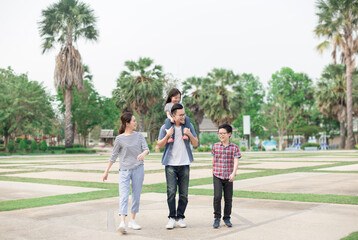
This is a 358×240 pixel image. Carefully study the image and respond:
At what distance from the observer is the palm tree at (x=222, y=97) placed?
50.5m

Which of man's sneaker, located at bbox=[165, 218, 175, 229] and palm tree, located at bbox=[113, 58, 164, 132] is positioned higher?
palm tree, located at bbox=[113, 58, 164, 132]

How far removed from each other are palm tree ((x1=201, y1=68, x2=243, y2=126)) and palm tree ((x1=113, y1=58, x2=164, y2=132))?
25.2 ft

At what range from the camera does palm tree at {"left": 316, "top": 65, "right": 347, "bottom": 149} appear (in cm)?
5072

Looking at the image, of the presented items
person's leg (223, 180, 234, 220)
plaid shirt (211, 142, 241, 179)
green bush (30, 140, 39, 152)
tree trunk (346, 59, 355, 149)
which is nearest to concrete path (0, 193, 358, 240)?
person's leg (223, 180, 234, 220)

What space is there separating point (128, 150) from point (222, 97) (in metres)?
45.7

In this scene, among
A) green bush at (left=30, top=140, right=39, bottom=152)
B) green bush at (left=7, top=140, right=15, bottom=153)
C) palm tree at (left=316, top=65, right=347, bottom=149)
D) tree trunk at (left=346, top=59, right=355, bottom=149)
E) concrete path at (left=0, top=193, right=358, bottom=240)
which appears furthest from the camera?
palm tree at (left=316, top=65, right=347, bottom=149)

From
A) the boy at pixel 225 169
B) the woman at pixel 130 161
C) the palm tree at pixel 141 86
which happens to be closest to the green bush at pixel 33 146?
the palm tree at pixel 141 86

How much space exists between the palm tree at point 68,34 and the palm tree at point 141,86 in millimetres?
5043

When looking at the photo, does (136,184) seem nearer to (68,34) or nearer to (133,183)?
(133,183)

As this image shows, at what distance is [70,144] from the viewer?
45219mm

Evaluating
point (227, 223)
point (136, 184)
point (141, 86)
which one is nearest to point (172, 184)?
point (136, 184)

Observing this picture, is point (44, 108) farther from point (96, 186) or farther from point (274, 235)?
point (274, 235)

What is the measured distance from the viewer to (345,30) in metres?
45.5

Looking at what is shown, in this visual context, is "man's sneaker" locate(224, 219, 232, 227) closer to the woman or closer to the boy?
the boy
